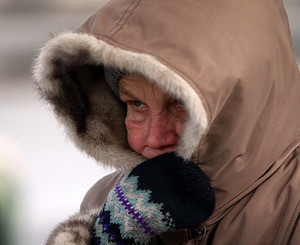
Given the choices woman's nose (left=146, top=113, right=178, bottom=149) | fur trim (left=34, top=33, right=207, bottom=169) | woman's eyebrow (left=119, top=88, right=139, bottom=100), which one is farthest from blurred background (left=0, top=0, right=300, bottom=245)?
woman's nose (left=146, top=113, right=178, bottom=149)

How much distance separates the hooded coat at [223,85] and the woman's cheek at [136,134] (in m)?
0.17

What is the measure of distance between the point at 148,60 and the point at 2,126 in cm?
166

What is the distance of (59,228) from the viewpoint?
3.39 ft

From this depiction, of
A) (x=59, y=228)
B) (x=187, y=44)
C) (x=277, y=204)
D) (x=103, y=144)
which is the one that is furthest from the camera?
(x=103, y=144)

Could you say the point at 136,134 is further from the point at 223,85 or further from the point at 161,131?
the point at 223,85

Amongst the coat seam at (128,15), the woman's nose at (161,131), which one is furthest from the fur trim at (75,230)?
the coat seam at (128,15)

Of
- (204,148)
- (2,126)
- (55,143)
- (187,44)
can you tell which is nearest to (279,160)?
(204,148)

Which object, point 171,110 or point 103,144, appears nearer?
point 171,110

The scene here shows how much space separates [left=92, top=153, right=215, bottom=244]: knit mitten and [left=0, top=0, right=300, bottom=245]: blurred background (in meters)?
0.42

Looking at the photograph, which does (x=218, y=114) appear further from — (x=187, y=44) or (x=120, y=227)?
(x=120, y=227)

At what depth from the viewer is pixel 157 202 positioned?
2.94 ft

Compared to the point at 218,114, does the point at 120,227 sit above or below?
below

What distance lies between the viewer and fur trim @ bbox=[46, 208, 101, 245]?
38.2 inches

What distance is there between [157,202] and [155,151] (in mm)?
140
